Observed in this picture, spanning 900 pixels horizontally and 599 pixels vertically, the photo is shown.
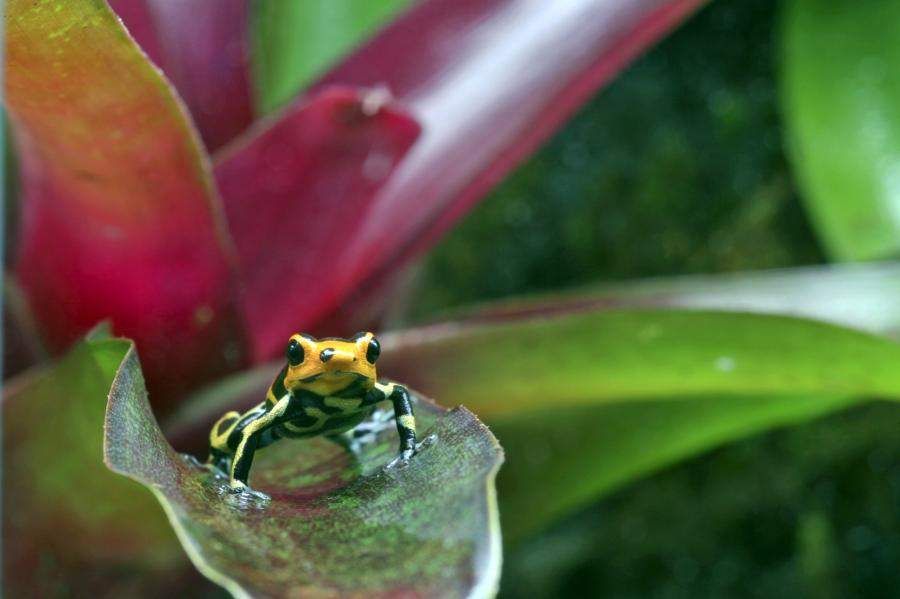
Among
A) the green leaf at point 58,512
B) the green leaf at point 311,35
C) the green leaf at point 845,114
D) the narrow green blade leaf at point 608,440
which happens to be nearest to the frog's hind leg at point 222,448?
the green leaf at point 58,512

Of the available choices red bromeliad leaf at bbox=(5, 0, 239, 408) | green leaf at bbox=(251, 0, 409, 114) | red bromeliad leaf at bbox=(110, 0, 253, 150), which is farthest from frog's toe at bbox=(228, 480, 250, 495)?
green leaf at bbox=(251, 0, 409, 114)

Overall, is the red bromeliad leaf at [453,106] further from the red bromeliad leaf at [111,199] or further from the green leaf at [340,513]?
the green leaf at [340,513]

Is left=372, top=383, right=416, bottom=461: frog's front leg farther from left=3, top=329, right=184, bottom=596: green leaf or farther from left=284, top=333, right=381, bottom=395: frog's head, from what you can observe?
left=3, top=329, right=184, bottom=596: green leaf

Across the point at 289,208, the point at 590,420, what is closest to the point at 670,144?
the point at 590,420

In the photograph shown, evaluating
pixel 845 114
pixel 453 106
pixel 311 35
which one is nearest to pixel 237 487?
pixel 453 106

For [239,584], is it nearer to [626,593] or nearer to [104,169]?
[104,169]

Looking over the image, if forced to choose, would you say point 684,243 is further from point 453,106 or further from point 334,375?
point 334,375
